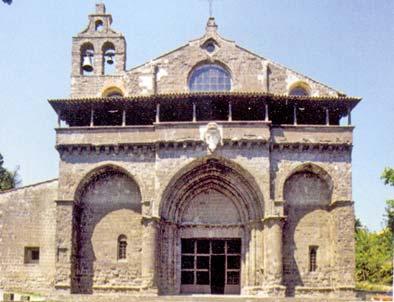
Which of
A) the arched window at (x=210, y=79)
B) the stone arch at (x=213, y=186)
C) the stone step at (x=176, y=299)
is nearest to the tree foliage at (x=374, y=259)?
the stone arch at (x=213, y=186)

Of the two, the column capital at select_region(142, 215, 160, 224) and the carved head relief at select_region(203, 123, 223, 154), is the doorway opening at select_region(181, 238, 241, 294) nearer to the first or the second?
the column capital at select_region(142, 215, 160, 224)


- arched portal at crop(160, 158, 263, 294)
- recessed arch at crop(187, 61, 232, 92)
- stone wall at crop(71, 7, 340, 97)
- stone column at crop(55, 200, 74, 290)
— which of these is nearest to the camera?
stone column at crop(55, 200, 74, 290)

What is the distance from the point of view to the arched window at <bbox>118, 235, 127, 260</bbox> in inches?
1057

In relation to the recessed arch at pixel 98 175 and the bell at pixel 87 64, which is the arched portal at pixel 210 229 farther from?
the bell at pixel 87 64

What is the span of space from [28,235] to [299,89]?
586 inches

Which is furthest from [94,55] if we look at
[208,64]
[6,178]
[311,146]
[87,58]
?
[6,178]

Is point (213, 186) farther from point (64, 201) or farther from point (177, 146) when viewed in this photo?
point (64, 201)

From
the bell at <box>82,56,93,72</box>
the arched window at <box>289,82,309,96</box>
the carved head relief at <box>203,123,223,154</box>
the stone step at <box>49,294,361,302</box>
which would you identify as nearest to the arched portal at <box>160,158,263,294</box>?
the carved head relief at <box>203,123,223,154</box>

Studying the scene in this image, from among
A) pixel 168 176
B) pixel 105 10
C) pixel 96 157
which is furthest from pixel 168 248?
pixel 105 10

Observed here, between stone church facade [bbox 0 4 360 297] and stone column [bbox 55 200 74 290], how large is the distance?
4cm

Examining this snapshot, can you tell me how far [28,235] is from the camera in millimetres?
27438

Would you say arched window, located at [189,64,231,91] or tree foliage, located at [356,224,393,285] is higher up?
arched window, located at [189,64,231,91]

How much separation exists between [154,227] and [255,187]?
190 inches

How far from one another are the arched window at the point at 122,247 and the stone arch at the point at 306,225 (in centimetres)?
728
